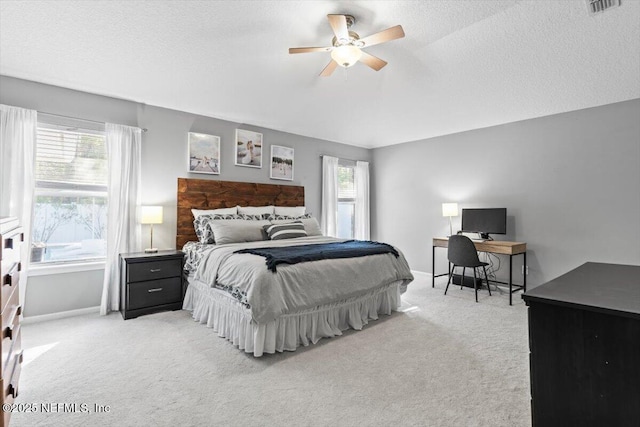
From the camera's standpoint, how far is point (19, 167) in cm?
312

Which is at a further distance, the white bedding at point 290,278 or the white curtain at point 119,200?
the white curtain at point 119,200

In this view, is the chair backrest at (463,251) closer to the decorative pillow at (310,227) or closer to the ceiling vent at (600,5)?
the decorative pillow at (310,227)

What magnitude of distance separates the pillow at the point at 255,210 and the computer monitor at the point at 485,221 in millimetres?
3045

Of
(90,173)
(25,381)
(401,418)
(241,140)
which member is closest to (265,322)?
(401,418)

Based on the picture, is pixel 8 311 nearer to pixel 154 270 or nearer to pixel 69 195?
pixel 154 270

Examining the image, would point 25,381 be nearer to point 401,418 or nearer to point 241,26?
point 401,418

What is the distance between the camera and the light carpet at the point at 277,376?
178 cm

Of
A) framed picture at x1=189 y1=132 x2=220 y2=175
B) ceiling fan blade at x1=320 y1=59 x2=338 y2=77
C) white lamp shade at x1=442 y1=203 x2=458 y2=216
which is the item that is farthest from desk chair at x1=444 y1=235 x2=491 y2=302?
framed picture at x1=189 y1=132 x2=220 y2=175

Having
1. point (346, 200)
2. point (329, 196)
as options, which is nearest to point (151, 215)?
point (329, 196)

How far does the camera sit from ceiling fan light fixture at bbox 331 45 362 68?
234cm

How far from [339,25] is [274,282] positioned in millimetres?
1946

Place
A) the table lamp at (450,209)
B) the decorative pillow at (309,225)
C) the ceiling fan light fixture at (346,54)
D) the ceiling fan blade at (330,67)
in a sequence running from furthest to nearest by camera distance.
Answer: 1. the table lamp at (450,209)
2. the decorative pillow at (309,225)
3. the ceiling fan blade at (330,67)
4. the ceiling fan light fixture at (346,54)

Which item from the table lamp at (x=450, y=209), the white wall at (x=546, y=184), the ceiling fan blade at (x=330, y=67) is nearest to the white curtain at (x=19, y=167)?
the ceiling fan blade at (x=330, y=67)

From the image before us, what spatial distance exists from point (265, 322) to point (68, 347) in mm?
1751
